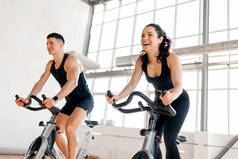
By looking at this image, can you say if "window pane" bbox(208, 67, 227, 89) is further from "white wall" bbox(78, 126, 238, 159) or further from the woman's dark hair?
the woman's dark hair

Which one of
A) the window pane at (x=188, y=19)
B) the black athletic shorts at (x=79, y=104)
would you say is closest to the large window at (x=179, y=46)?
the window pane at (x=188, y=19)

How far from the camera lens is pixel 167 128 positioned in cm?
152

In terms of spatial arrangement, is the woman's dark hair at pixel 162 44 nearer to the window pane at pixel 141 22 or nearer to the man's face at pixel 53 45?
the man's face at pixel 53 45

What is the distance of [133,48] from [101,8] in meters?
2.47

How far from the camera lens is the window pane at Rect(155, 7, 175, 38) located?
22.3 feet

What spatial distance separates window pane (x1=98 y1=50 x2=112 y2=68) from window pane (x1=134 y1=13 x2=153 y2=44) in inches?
42.4

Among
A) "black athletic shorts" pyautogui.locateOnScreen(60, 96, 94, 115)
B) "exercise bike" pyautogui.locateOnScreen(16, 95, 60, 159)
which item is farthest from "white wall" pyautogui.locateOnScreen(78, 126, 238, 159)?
"exercise bike" pyautogui.locateOnScreen(16, 95, 60, 159)

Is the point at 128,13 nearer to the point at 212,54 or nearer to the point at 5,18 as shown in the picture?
the point at 212,54

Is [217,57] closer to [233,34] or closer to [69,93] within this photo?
[233,34]

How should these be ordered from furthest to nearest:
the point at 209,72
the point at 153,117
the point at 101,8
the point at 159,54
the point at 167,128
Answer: the point at 101,8
the point at 209,72
the point at 159,54
the point at 167,128
the point at 153,117

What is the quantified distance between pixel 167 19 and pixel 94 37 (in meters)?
2.90

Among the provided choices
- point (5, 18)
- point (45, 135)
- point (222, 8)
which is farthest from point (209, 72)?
point (5, 18)

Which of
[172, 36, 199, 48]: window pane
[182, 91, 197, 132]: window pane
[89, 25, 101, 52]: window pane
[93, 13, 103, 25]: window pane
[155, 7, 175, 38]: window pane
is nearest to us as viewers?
[182, 91, 197, 132]: window pane

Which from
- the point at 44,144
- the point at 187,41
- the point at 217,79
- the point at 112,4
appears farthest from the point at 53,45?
the point at 112,4
